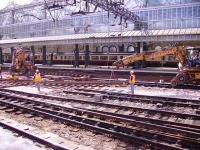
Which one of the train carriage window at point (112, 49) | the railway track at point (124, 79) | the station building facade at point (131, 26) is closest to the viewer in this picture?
the railway track at point (124, 79)

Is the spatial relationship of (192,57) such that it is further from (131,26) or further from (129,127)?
(131,26)

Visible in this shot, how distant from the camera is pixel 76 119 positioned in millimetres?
12281

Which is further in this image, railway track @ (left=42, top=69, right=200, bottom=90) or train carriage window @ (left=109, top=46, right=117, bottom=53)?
train carriage window @ (left=109, top=46, right=117, bottom=53)

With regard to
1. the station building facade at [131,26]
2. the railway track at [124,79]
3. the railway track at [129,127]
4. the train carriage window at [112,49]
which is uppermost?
the station building facade at [131,26]

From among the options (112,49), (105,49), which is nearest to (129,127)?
(112,49)

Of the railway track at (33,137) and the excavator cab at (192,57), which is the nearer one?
the railway track at (33,137)

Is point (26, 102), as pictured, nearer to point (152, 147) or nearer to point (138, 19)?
point (152, 147)

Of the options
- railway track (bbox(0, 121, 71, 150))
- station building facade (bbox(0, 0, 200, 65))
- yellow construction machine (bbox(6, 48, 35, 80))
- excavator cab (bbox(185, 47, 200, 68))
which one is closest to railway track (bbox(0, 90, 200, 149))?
railway track (bbox(0, 121, 71, 150))

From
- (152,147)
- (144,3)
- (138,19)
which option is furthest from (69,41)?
(152,147)

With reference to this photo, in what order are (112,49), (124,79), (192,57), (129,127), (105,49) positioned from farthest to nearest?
1. (105,49)
2. (112,49)
3. (124,79)
4. (192,57)
5. (129,127)

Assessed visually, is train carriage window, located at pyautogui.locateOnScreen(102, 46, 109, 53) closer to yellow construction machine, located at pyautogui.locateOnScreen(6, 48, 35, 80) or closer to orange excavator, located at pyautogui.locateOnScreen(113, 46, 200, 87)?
yellow construction machine, located at pyautogui.locateOnScreen(6, 48, 35, 80)

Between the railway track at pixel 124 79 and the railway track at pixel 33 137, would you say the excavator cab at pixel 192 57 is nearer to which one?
the railway track at pixel 124 79

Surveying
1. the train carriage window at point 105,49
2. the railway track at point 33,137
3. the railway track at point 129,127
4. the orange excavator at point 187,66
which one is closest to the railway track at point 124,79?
the orange excavator at point 187,66

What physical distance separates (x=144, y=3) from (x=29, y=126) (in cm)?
3880
